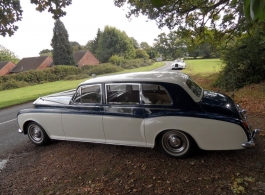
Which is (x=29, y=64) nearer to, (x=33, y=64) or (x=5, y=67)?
(x=33, y=64)

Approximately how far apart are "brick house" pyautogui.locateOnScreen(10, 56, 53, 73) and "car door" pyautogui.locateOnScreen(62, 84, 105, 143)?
145 ft

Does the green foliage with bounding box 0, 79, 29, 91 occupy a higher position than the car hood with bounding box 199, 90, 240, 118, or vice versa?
the car hood with bounding box 199, 90, 240, 118

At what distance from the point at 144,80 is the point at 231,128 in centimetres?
167

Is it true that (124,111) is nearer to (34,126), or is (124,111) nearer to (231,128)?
(231,128)

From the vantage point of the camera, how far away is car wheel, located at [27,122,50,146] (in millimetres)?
4629

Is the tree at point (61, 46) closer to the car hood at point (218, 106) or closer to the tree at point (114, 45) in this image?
the tree at point (114, 45)

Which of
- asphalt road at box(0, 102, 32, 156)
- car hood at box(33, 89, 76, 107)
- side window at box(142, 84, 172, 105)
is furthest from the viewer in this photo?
asphalt road at box(0, 102, 32, 156)

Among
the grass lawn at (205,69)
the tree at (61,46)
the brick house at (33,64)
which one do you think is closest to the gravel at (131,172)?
the grass lawn at (205,69)

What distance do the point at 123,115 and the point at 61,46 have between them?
4043 cm

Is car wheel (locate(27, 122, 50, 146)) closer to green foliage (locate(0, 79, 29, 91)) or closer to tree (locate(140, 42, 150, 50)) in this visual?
green foliage (locate(0, 79, 29, 91))

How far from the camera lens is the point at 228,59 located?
11.0 metres

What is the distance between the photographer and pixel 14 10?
328 centimetres

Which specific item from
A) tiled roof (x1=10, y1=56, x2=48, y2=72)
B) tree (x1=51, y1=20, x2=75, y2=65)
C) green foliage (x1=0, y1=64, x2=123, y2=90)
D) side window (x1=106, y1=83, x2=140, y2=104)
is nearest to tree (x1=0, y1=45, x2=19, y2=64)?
tiled roof (x1=10, y1=56, x2=48, y2=72)

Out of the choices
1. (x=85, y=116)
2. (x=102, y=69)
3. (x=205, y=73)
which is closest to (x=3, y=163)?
(x=85, y=116)
